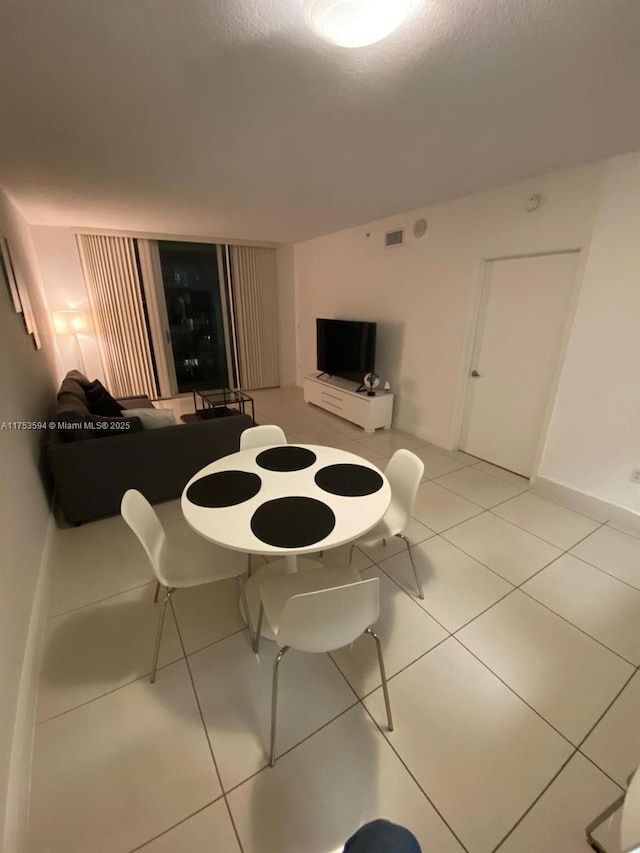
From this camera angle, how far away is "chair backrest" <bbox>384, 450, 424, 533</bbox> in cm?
189

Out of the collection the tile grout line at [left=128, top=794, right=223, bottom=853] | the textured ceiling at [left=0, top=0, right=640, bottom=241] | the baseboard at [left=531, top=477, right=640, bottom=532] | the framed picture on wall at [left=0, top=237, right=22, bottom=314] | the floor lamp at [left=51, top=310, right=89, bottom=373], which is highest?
the textured ceiling at [left=0, top=0, right=640, bottom=241]

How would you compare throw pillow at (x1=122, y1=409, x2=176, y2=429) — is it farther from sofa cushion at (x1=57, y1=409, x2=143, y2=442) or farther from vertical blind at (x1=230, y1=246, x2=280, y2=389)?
vertical blind at (x1=230, y1=246, x2=280, y2=389)

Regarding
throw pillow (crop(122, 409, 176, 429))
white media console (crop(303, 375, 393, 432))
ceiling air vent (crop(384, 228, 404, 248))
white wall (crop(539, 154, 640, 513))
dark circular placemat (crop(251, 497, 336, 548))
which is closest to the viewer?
dark circular placemat (crop(251, 497, 336, 548))

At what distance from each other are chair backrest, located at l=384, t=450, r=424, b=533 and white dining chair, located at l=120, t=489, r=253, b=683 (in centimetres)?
86

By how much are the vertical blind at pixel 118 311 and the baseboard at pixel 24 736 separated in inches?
158

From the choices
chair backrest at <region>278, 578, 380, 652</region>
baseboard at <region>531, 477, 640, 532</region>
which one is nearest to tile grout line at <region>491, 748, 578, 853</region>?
chair backrest at <region>278, 578, 380, 652</region>

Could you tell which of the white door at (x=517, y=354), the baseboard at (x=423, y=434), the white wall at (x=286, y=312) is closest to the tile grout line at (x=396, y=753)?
the white door at (x=517, y=354)

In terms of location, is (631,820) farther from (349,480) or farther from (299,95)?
(299,95)

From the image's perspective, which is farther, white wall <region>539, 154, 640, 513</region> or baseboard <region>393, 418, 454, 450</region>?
baseboard <region>393, 418, 454, 450</region>

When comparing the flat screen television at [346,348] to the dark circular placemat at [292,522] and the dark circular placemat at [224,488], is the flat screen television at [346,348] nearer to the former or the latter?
the dark circular placemat at [224,488]

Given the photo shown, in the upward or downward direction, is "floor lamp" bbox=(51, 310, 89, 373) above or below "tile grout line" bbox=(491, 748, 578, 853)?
above

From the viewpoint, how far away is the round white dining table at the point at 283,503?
1328 mm

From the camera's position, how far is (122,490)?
8.32ft

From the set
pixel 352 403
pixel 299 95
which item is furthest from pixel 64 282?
pixel 299 95
